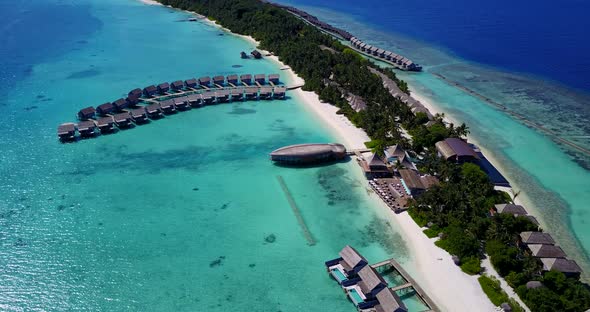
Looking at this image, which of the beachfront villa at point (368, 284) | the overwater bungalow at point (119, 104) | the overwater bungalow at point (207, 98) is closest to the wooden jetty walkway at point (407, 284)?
the beachfront villa at point (368, 284)

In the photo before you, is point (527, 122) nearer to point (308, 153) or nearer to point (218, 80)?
point (308, 153)

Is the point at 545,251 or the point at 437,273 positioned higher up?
the point at 545,251

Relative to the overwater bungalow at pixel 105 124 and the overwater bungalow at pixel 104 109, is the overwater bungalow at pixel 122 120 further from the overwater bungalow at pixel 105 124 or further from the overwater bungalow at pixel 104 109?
the overwater bungalow at pixel 104 109

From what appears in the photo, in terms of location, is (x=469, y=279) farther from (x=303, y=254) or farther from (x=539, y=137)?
(x=539, y=137)

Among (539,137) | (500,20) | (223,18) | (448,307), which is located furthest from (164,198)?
(500,20)

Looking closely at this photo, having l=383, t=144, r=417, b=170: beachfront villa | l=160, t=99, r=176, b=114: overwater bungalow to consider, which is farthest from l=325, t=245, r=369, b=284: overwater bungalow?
l=160, t=99, r=176, b=114: overwater bungalow

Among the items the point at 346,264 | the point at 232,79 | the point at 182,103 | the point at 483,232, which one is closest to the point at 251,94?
the point at 232,79
